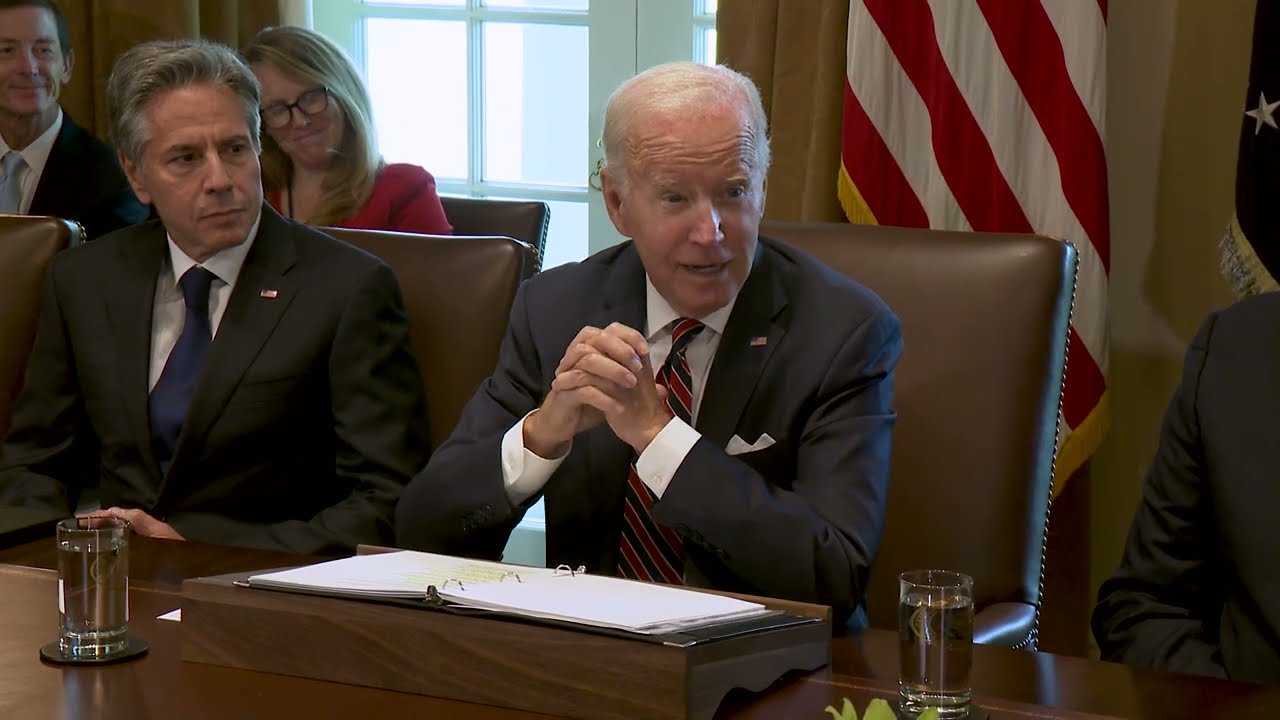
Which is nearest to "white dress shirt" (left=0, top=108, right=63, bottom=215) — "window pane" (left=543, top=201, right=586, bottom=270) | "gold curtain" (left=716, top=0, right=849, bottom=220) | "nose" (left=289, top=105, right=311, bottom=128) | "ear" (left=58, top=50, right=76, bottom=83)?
"ear" (left=58, top=50, right=76, bottom=83)

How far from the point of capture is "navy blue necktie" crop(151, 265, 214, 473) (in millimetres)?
2449

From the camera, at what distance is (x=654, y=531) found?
201 centimetres

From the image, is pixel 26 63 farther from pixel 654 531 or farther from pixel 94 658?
pixel 94 658

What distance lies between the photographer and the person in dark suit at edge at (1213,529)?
1.69 m

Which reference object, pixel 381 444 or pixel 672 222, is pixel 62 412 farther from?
pixel 672 222

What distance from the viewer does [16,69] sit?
4.05 meters

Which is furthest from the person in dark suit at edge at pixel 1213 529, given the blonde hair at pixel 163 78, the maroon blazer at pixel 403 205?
the maroon blazer at pixel 403 205

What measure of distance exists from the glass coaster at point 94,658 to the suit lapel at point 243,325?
0.92 meters

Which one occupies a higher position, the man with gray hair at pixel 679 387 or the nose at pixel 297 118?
the nose at pixel 297 118

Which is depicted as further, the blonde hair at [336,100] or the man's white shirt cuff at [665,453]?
the blonde hair at [336,100]

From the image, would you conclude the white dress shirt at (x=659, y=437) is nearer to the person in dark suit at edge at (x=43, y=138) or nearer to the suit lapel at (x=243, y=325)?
the suit lapel at (x=243, y=325)

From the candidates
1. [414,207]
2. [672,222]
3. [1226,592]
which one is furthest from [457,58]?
[1226,592]

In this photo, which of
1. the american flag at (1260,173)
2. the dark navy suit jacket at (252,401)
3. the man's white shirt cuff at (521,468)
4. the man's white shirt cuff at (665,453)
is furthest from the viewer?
the american flag at (1260,173)

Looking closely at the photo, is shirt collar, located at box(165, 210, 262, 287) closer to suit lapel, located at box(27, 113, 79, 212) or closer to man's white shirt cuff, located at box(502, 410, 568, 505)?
man's white shirt cuff, located at box(502, 410, 568, 505)
